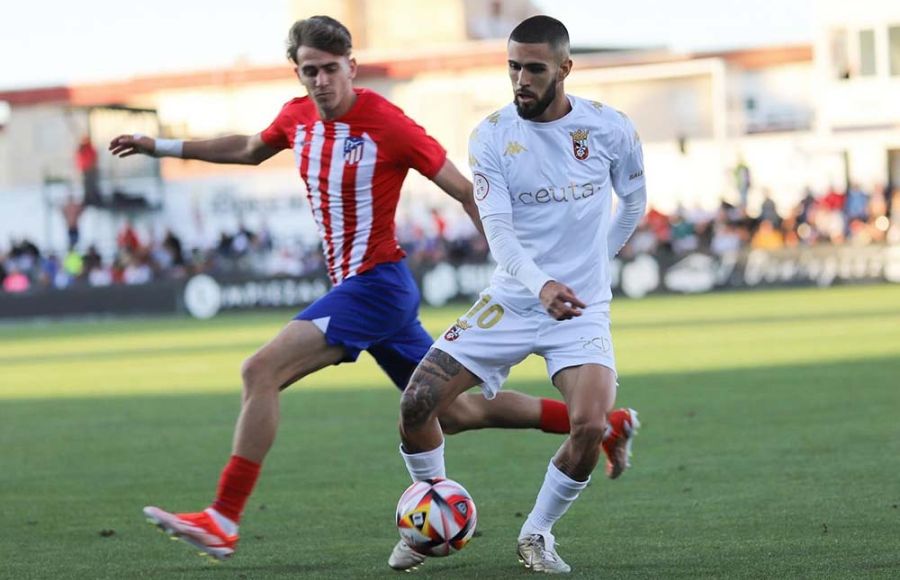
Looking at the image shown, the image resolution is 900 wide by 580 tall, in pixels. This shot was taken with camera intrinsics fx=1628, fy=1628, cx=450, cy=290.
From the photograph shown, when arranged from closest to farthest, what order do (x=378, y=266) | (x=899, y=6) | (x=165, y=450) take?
(x=378, y=266) < (x=165, y=450) < (x=899, y=6)

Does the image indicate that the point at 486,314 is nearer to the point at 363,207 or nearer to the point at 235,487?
the point at 363,207

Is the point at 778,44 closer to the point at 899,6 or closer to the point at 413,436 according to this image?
the point at 899,6

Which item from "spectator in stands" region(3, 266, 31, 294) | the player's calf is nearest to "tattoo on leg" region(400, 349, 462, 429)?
the player's calf

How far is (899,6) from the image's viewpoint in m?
48.4

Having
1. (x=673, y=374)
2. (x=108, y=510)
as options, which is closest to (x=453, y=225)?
(x=673, y=374)

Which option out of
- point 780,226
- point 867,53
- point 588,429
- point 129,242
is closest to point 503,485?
point 588,429

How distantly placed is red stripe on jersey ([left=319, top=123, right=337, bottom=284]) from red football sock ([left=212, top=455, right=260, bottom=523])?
113 cm

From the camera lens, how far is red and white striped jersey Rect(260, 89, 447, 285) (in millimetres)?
7777

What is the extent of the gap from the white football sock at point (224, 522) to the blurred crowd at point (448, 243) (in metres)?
A: 26.4

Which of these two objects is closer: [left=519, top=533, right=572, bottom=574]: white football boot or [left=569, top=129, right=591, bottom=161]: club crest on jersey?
[left=519, top=533, right=572, bottom=574]: white football boot

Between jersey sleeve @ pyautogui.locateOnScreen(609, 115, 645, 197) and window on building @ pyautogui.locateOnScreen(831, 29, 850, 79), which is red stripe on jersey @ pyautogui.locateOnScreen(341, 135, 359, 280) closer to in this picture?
jersey sleeve @ pyautogui.locateOnScreen(609, 115, 645, 197)

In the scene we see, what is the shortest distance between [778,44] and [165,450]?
4523 centimetres

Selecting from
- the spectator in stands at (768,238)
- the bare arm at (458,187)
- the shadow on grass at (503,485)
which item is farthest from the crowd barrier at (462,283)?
the bare arm at (458,187)

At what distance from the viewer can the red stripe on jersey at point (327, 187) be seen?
7.80 meters
